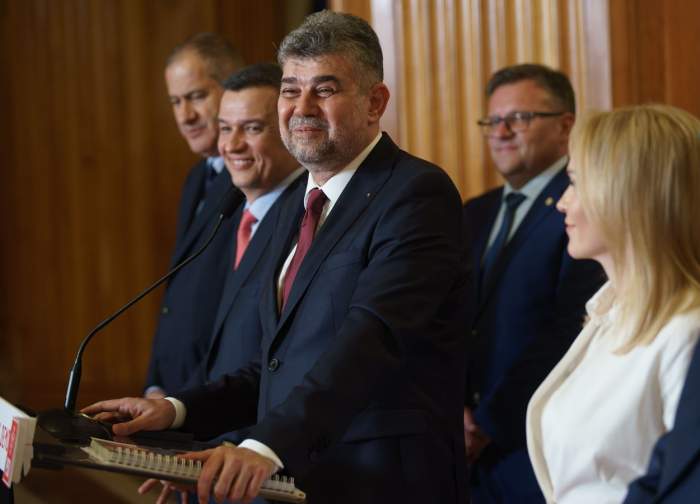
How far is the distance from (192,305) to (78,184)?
2358 millimetres

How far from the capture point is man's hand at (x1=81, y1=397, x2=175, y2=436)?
2508 mm

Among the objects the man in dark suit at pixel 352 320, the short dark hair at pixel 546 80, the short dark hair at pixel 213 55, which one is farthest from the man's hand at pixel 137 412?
the short dark hair at pixel 213 55

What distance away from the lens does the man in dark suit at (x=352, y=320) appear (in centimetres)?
225

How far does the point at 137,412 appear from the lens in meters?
2.56

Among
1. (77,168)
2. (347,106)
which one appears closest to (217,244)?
(347,106)

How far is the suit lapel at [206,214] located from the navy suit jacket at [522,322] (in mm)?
927

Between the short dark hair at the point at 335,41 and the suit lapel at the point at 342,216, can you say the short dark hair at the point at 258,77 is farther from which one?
the suit lapel at the point at 342,216

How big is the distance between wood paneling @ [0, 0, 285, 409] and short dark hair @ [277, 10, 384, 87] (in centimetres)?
351

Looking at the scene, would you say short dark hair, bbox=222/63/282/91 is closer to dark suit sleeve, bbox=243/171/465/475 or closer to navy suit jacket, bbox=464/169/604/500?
navy suit jacket, bbox=464/169/604/500

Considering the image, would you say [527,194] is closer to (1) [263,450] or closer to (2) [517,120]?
(2) [517,120]

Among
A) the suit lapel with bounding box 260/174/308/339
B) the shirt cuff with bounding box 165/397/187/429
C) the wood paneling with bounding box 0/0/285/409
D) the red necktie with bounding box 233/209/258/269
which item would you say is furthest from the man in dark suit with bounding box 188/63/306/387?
the wood paneling with bounding box 0/0/285/409

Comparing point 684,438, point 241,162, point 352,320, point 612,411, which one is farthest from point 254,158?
point 684,438

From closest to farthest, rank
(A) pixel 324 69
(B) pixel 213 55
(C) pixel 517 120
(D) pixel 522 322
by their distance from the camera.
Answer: (A) pixel 324 69 < (D) pixel 522 322 < (C) pixel 517 120 < (B) pixel 213 55

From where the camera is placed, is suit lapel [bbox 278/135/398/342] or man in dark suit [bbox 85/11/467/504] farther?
suit lapel [bbox 278/135/398/342]
